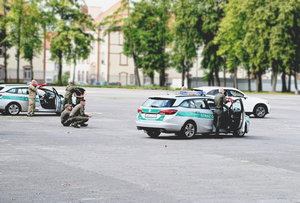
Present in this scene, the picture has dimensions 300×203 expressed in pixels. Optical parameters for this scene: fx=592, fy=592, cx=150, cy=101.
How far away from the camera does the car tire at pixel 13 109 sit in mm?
28703

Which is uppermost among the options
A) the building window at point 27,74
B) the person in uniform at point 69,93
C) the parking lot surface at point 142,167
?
the building window at point 27,74

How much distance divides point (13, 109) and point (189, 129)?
1231 cm

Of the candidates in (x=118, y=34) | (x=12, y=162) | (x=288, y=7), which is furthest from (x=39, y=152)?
(x=118, y=34)

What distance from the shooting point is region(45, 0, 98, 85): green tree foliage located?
268 ft

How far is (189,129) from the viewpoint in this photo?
1952 cm

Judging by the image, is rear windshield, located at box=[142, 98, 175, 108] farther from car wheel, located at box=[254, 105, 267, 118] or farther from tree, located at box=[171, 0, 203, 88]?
tree, located at box=[171, 0, 203, 88]

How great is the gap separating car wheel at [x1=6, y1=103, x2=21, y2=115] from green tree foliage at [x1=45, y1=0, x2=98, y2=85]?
174 feet

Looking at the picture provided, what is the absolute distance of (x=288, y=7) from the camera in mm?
71188

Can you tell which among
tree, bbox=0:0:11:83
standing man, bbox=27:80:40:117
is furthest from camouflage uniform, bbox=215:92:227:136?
tree, bbox=0:0:11:83

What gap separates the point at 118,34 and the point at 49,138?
9006 cm

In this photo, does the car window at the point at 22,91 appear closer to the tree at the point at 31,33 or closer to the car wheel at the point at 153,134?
the car wheel at the point at 153,134

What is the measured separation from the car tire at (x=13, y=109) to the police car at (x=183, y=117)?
1105 centimetres

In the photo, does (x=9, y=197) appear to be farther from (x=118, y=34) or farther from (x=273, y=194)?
(x=118, y=34)

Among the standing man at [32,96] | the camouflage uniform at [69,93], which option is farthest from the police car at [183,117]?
the standing man at [32,96]
